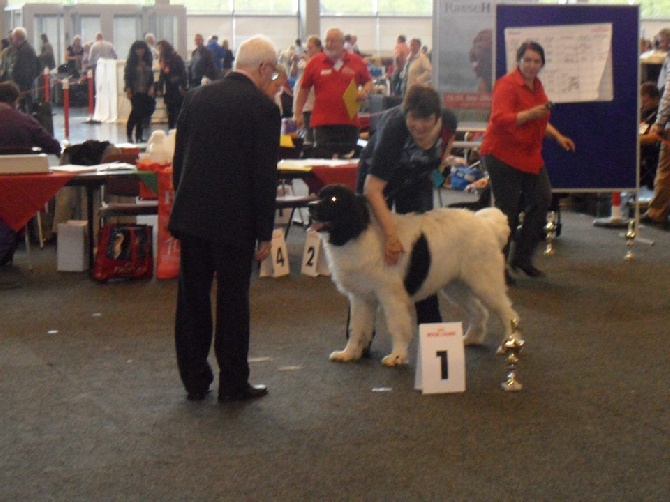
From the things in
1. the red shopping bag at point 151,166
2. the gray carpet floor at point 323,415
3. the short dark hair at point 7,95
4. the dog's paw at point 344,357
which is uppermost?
the short dark hair at point 7,95

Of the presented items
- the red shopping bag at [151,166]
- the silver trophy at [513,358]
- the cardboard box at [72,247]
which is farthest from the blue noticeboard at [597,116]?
the silver trophy at [513,358]

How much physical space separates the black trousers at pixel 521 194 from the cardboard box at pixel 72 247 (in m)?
2.89

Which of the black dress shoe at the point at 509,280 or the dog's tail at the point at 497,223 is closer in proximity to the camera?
the dog's tail at the point at 497,223

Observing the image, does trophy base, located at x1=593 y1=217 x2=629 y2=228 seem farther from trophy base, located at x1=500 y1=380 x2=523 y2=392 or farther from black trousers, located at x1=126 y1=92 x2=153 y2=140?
black trousers, located at x1=126 y1=92 x2=153 y2=140

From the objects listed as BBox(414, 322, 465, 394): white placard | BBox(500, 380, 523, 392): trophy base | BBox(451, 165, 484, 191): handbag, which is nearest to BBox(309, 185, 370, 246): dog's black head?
BBox(414, 322, 465, 394): white placard

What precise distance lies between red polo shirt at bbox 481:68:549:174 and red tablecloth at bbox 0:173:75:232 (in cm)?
290

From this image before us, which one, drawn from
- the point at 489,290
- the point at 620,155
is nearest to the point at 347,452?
the point at 489,290

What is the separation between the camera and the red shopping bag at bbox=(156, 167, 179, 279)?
738 centimetres

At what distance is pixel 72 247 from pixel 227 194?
144 inches

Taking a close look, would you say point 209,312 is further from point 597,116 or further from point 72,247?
point 597,116

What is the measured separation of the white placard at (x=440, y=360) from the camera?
185 inches

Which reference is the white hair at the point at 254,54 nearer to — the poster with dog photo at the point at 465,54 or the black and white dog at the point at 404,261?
the black and white dog at the point at 404,261

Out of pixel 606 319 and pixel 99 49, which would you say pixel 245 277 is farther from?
pixel 99 49

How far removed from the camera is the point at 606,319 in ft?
20.5
